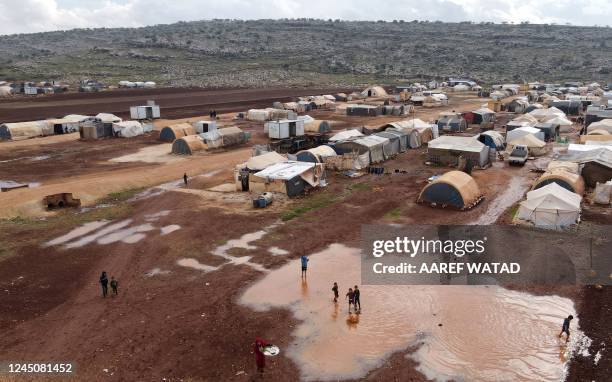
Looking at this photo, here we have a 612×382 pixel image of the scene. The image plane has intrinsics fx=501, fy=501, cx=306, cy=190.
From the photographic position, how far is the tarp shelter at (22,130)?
64000mm

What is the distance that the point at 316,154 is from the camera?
4519 cm

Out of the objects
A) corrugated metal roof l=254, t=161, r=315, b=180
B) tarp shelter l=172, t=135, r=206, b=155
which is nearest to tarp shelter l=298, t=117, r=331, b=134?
tarp shelter l=172, t=135, r=206, b=155

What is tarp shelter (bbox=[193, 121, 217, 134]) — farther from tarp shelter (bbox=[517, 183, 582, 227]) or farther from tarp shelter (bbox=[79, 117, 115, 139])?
tarp shelter (bbox=[517, 183, 582, 227])

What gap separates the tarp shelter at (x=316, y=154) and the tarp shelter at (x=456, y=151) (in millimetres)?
10004

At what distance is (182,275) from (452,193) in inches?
762

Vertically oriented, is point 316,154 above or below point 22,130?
below

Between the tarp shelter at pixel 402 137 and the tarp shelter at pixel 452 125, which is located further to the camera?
the tarp shelter at pixel 452 125

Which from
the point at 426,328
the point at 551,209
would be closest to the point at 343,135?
the point at 551,209

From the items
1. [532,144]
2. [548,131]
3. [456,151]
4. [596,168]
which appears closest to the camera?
[596,168]

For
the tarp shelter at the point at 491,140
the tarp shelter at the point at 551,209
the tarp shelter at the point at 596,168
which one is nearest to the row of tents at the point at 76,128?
the tarp shelter at the point at 491,140

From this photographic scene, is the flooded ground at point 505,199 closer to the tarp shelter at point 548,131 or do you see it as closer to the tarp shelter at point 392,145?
the tarp shelter at point 392,145

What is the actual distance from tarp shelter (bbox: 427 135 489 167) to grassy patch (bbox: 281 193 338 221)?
1502 centimetres

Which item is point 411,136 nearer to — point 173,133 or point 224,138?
point 224,138

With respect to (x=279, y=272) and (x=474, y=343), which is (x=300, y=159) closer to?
(x=279, y=272)
